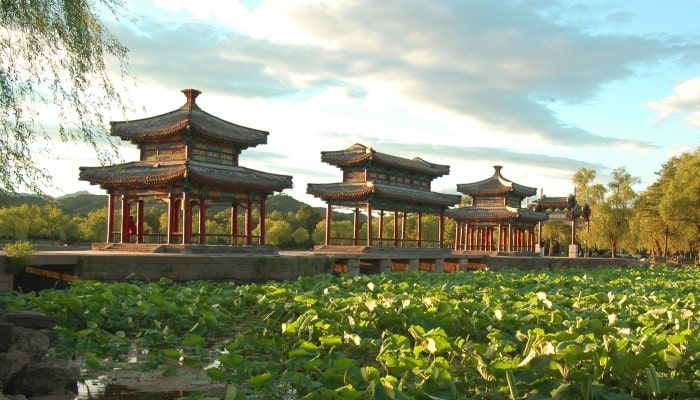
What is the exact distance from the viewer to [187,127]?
23453 millimetres

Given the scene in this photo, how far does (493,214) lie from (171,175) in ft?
83.0

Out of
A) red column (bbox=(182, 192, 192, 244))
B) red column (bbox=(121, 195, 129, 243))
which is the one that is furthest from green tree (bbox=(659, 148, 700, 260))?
red column (bbox=(121, 195, 129, 243))

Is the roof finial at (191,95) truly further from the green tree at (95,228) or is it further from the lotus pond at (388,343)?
the green tree at (95,228)

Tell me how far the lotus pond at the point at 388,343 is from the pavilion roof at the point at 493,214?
3122 centimetres

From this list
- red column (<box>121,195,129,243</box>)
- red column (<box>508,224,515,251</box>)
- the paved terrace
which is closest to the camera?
the paved terrace

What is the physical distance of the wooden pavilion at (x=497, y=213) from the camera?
42.6m

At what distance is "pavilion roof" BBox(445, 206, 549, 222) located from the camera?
42094mm

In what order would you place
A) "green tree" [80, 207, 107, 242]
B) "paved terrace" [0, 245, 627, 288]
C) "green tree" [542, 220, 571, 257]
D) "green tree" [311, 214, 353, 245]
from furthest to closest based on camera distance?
"green tree" [542, 220, 571, 257] → "green tree" [311, 214, 353, 245] → "green tree" [80, 207, 107, 242] → "paved terrace" [0, 245, 627, 288]

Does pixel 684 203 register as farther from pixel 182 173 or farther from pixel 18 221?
pixel 18 221

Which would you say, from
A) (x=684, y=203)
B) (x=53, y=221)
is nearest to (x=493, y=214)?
(x=684, y=203)

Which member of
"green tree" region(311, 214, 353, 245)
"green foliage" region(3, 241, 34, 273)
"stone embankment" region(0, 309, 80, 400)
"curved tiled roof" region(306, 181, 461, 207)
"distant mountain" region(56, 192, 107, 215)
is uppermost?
"distant mountain" region(56, 192, 107, 215)

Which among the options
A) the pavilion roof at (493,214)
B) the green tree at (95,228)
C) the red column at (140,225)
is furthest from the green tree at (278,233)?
the red column at (140,225)

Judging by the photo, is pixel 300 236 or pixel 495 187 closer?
pixel 495 187

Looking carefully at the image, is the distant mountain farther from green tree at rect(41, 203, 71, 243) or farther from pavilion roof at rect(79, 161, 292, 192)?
pavilion roof at rect(79, 161, 292, 192)
